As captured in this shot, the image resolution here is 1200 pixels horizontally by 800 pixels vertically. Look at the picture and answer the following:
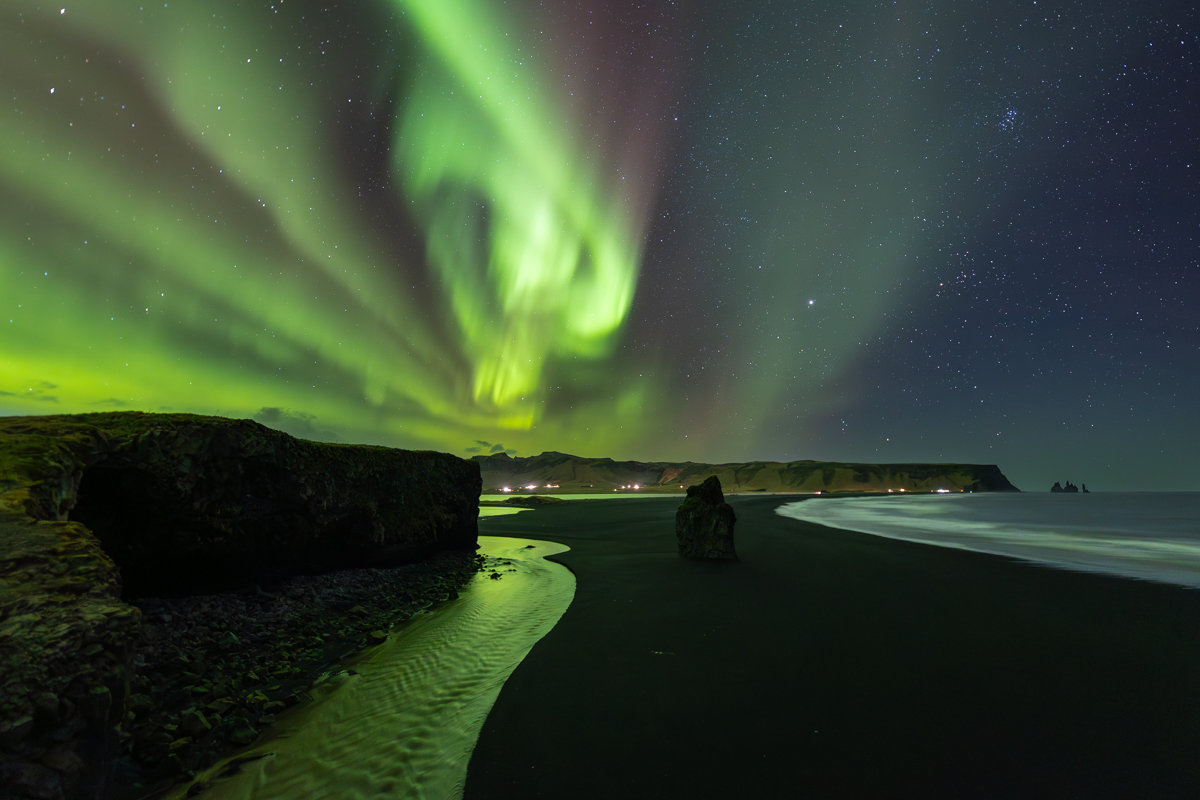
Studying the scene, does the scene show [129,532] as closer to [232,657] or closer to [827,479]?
[232,657]

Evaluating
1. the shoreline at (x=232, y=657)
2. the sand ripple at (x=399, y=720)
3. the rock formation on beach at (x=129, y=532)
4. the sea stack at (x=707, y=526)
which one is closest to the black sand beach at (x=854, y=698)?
the sand ripple at (x=399, y=720)

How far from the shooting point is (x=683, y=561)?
1391 centimetres

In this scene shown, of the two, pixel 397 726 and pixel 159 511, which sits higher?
pixel 159 511

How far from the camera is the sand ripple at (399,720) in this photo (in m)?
4.01

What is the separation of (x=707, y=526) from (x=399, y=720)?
10.9 meters

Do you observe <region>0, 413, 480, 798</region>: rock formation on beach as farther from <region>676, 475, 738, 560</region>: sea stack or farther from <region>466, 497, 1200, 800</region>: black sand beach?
<region>676, 475, 738, 560</region>: sea stack

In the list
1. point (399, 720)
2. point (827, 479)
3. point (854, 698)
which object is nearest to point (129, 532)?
point (399, 720)

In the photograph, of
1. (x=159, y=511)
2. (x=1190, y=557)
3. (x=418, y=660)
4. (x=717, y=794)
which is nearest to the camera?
(x=717, y=794)

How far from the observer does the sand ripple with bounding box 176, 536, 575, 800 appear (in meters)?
4.01

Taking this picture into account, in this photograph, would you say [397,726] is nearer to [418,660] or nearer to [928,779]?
[418,660]

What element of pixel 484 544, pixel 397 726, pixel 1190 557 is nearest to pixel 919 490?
pixel 1190 557

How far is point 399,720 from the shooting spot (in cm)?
515

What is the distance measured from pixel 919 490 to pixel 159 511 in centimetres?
21787

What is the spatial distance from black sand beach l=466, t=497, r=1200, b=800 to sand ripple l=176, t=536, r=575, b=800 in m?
0.41
